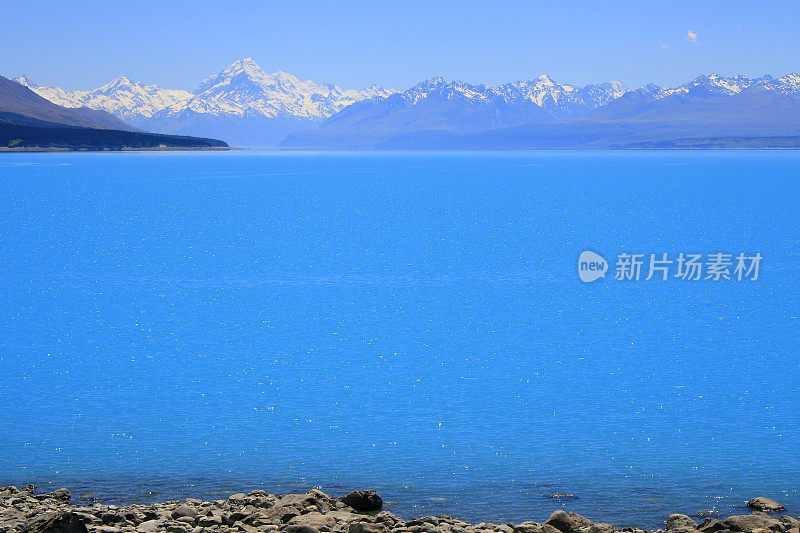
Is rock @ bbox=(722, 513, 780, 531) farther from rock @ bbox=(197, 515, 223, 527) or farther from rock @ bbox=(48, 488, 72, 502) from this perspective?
rock @ bbox=(48, 488, 72, 502)

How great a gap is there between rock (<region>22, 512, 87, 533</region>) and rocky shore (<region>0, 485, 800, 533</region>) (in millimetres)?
196

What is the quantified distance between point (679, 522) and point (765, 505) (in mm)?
1974

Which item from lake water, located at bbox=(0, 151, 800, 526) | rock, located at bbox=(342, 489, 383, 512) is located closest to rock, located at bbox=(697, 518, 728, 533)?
lake water, located at bbox=(0, 151, 800, 526)

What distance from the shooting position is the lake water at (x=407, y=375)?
15.7m

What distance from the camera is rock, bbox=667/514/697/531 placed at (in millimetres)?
12620

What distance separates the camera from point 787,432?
1853cm

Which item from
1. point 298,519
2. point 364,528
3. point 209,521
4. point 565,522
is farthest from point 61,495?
point 565,522

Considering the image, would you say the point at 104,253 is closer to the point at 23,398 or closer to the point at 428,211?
the point at 23,398

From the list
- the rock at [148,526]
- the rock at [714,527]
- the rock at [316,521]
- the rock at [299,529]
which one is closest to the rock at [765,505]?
the rock at [714,527]

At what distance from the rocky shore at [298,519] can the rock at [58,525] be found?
0.20 meters

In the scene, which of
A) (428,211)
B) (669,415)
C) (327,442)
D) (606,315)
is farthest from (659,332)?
(428,211)

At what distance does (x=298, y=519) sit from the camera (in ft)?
39.6

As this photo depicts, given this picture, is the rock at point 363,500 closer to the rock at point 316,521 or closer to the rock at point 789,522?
the rock at point 316,521

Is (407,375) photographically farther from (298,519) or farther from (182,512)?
(298,519)
